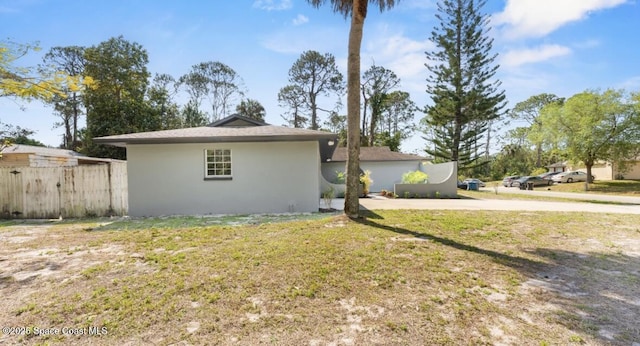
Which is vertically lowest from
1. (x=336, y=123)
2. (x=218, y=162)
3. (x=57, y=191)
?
(x=57, y=191)

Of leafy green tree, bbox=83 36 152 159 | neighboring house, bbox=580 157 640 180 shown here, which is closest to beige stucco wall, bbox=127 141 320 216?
leafy green tree, bbox=83 36 152 159

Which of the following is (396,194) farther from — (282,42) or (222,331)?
(222,331)

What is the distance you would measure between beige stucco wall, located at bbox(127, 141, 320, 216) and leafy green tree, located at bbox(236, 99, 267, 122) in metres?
25.8

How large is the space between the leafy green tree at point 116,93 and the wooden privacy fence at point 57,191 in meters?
13.8

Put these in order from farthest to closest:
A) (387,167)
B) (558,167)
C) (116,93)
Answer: (558,167) → (116,93) → (387,167)

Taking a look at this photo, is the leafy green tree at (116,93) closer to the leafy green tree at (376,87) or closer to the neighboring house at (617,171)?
the leafy green tree at (376,87)

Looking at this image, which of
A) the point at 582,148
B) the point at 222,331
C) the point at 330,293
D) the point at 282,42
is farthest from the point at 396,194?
the point at 582,148

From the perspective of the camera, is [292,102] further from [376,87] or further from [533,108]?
[533,108]

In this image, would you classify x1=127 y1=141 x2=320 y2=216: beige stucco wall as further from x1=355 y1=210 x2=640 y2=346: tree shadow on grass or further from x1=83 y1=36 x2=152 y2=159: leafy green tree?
x1=83 y1=36 x2=152 y2=159: leafy green tree

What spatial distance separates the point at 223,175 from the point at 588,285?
9115 millimetres

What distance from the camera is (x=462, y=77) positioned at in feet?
84.0

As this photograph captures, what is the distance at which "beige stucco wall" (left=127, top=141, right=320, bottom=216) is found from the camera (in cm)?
935

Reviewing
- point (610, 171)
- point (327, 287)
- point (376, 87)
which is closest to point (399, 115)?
point (376, 87)

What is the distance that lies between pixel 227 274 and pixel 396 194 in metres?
13.6
